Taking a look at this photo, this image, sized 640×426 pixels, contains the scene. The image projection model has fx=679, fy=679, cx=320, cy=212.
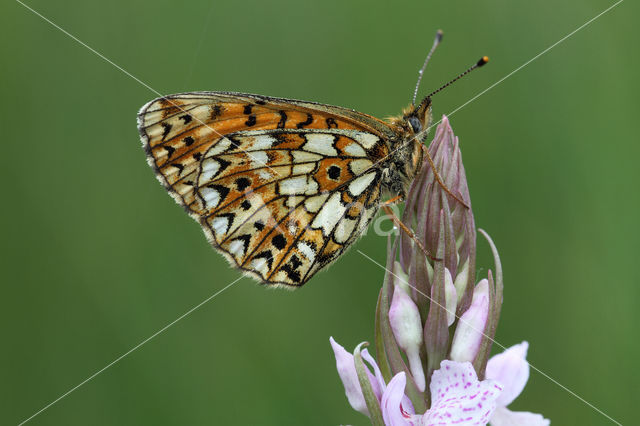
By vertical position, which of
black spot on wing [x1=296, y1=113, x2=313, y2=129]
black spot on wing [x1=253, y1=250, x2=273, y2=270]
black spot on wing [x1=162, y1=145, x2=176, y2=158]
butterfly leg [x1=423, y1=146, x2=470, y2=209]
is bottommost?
butterfly leg [x1=423, y1=146, x2=470, y2=209]

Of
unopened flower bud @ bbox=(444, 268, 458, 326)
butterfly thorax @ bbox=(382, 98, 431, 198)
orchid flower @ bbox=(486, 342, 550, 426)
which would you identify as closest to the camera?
unopened flower bud @ bbox=(444, 268, 458, 326)

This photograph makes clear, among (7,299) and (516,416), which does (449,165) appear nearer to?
(516,416)

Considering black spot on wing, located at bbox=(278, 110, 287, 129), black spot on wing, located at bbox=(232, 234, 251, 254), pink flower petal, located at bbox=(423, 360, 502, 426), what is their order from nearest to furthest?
pink flower petal, located at bbox=(423, 360, 502, 426) → black spot on wing, located at bbox=(232, 234, 251, 254) → black spot on wing, located at bbox=(278, 110, 287, 129)

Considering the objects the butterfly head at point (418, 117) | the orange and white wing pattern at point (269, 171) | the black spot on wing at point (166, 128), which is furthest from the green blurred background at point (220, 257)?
the butterfly head at point (418, 117)

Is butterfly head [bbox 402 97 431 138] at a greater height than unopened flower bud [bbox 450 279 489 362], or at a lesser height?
greater

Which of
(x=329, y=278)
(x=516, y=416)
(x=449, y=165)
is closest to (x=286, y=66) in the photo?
(x=329, y=278)

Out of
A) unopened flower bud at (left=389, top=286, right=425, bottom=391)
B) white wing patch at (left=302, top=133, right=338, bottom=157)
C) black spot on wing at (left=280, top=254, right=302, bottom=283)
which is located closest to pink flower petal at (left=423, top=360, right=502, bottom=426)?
unopened flower bud at (left=389, top=286, right=425, bottom=391)

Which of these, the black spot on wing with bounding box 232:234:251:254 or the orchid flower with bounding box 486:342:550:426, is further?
the black spot on wing with bounding box 232:234:251:254

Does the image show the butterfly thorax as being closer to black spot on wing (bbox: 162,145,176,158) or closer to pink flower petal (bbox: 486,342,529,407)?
pink flower petal (bbox: 486,342,529,407)
